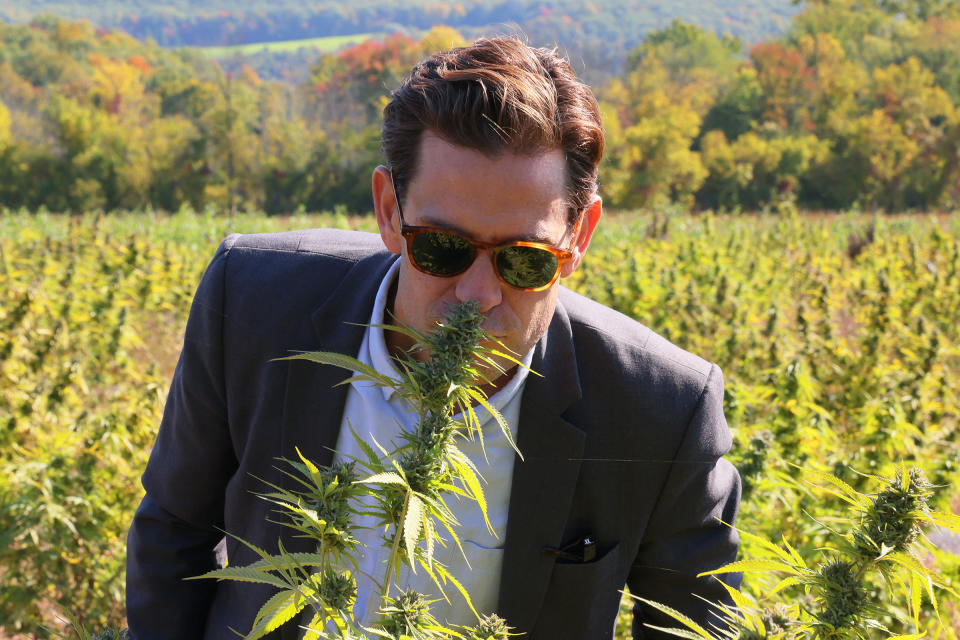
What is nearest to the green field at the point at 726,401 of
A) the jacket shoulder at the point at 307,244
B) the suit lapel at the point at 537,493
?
the suit lapel at the point at 537,493

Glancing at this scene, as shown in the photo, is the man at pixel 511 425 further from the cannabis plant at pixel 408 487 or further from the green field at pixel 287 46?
the green field at pixel 287 46

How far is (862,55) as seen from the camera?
69500 millimetres

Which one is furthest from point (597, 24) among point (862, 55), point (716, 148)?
point (716, 148)

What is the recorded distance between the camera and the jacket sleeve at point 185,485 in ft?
7.48

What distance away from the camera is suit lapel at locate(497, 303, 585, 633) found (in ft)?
6.93

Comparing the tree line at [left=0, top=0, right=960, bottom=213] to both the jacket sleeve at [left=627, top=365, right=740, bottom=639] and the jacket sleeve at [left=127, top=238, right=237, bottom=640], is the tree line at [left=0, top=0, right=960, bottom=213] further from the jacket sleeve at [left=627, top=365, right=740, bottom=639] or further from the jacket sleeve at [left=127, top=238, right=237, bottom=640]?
Result: the jacket sleeve at [left=127, top=238, right=237, bottom=640]

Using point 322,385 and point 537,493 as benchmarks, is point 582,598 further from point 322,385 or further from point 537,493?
point 322,385

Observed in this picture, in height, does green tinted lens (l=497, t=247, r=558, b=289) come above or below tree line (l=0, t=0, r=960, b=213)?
above

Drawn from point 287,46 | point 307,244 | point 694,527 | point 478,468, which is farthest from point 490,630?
point 287,46

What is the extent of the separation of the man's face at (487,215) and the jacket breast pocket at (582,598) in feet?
2.33

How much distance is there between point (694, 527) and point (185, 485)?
1447 millimetres

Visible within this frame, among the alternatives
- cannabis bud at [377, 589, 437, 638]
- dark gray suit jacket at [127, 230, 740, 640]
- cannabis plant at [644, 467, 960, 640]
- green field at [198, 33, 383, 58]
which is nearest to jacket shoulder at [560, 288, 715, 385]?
dark gray suit jacket at [127, 230, 740, 640]

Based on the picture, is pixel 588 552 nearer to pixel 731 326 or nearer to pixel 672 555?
pixel 672 555

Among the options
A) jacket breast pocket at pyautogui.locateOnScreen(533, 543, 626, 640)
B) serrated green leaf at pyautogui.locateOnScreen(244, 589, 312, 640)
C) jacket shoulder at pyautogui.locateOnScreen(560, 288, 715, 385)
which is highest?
serrated green leaf at pyautogui.locateOnScreen(244, 589, 312, 640)
